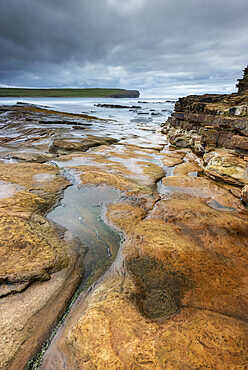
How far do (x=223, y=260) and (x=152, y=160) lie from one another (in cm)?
892

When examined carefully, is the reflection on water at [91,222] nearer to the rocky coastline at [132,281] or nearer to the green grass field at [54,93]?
the rocky coastline at [132,281]

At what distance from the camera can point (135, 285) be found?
2.99 m

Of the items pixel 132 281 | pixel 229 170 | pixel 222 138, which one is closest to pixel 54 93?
pixel 222 138

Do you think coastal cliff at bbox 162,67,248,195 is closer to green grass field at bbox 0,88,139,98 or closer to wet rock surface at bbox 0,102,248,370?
wet rock surface at bbox 0,102,248,370

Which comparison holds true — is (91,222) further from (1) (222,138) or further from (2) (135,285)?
(1) (222,138)

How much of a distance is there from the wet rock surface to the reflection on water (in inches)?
5.9

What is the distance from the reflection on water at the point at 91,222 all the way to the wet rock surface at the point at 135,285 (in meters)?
0.15

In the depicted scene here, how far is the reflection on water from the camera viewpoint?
382 cm

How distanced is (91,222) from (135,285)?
253 centimetres

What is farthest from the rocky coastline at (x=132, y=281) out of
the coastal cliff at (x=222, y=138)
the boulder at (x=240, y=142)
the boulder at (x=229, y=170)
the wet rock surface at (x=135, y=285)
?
the boulder at (x=240, y=142)

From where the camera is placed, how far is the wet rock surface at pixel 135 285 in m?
2.03

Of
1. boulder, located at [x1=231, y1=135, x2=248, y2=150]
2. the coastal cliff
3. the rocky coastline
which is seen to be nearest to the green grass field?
the coastal cliff

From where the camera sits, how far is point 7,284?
2.91 m

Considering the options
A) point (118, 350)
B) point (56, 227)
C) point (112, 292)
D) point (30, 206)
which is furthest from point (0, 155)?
point (118, 350)
